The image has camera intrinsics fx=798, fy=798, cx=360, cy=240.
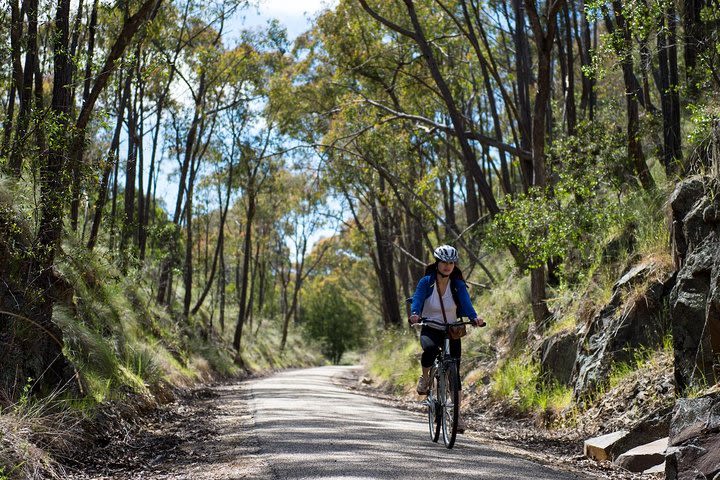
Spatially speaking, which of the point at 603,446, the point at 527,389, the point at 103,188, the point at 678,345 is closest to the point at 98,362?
the point at 103,188

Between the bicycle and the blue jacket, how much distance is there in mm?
171

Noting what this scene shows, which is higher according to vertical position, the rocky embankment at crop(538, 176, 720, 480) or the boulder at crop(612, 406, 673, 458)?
the rocky embankment at crop(538, 176, 720, 480)

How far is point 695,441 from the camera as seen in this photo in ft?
20.7

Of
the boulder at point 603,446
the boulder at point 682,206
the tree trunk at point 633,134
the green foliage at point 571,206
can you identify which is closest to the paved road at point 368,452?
the boulder at point 603,446

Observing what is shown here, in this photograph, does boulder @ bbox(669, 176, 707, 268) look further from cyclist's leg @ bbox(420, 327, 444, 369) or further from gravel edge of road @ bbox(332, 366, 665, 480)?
cyclist's leg @ bbox(420, 327, 444, 369)

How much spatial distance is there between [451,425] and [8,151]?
5.81 metres

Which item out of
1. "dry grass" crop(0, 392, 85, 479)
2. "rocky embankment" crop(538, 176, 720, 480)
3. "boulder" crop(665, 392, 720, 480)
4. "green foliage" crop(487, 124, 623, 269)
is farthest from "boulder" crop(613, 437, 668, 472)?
"dry grass" crop(0, 392, 85, 479)

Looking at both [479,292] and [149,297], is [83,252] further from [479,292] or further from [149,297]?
[479,292]

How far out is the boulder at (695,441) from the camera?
6112 millimetres

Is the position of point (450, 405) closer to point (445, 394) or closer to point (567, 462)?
point (445, 394)

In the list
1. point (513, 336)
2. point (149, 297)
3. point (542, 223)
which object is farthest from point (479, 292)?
point (542, 223)

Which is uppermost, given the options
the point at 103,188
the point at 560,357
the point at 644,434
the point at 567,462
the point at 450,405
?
the point at 103,188

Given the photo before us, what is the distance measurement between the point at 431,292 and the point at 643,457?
9.16 feet

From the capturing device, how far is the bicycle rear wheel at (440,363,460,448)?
8375mm
